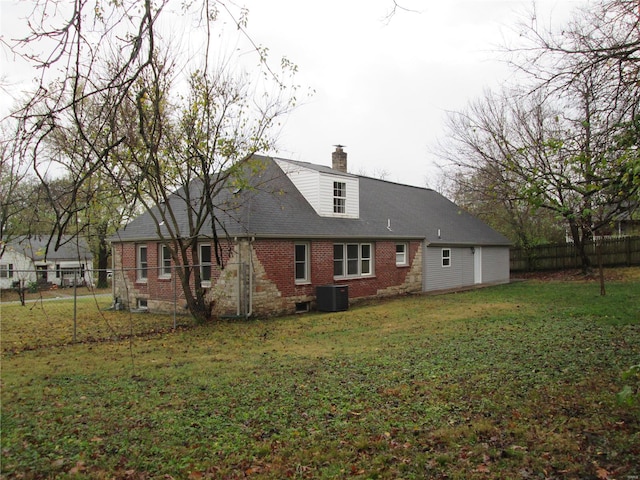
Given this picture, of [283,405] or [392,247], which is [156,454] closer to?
[283,405]

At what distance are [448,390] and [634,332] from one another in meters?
6.45

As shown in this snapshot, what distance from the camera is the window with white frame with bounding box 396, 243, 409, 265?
73.5ft

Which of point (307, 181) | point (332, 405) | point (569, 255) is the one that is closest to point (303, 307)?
point (307, 181)

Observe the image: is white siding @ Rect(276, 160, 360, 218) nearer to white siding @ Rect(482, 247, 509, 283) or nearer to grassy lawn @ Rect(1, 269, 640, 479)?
grassy lawn @ Rect(1, 269, 640, 479)

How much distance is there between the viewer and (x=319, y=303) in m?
17.8

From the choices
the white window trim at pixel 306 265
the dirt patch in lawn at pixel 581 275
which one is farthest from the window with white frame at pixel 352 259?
the dirt patch in lawn at pixel 581 275

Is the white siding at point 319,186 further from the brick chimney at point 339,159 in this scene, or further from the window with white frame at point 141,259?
the window with white frame at point 141,259

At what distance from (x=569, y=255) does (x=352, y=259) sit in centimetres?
1934

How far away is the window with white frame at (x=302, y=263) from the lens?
1780cm

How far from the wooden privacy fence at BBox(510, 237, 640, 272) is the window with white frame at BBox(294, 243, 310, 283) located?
68.2 ft

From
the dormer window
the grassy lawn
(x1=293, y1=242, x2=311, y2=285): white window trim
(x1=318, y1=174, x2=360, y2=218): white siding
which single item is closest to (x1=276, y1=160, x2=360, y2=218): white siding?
(x1=318, y1=174, x2=360, y2=218): white siding

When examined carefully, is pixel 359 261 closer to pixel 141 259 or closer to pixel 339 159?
pixel 339 159

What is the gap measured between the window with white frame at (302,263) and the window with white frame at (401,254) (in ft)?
19.7

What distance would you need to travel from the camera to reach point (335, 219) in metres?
19.8
